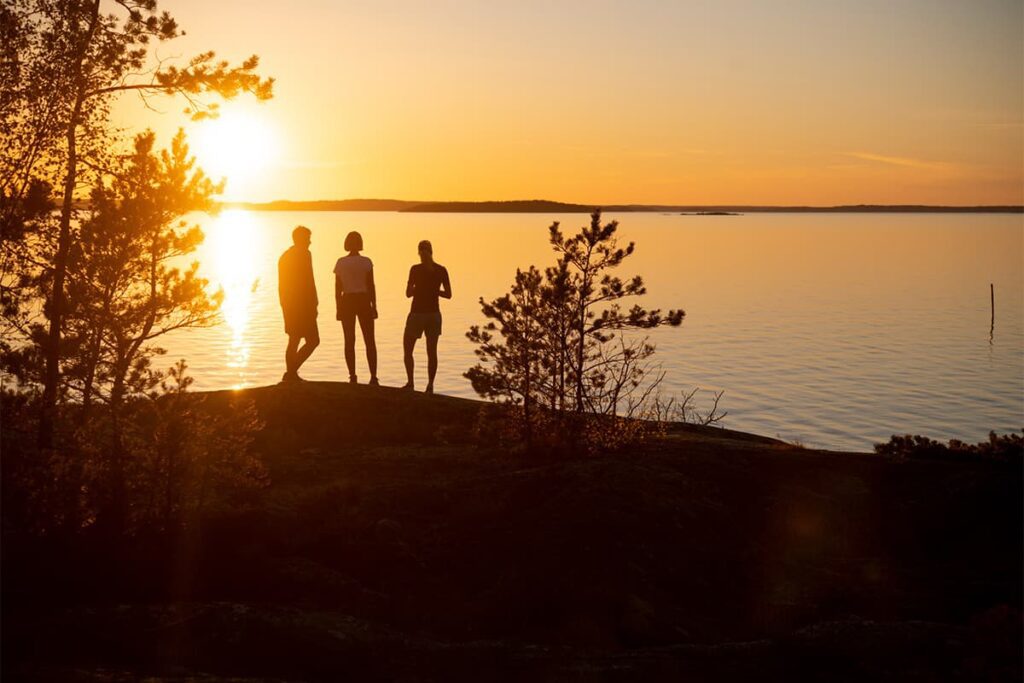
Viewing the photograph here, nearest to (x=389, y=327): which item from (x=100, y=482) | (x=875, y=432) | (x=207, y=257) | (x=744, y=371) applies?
(x=744, y=371)

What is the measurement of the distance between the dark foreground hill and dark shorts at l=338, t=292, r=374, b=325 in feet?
13.9

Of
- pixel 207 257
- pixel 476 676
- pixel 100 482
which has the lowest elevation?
pixel 476 676

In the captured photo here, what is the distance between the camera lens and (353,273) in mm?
15156

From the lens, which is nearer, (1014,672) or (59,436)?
(1014,672)

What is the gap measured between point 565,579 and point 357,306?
7.90m

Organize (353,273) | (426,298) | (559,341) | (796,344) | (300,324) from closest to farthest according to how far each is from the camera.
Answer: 1. (559,341)
2. (353,273)
3. (300,324)
4. (426,298)
5. (796,344)

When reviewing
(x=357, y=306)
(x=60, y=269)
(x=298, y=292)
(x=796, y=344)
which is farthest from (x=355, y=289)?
(x=796, y=344)

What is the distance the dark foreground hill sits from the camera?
23.6ft

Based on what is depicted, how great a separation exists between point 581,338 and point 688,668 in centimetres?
550

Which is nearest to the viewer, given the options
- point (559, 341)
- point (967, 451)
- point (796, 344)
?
point (967, 451)

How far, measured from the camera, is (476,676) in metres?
7.07

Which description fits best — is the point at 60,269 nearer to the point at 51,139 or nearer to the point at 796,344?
the point at 51,139

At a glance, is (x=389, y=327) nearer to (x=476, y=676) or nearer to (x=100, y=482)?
(x=100, y=482)

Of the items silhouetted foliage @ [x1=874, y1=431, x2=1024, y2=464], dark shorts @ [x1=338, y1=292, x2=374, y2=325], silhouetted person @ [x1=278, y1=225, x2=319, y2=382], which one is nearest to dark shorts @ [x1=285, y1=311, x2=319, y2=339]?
silhouetted person @ [x1=278, y1=225, x2=319, y2=382]
